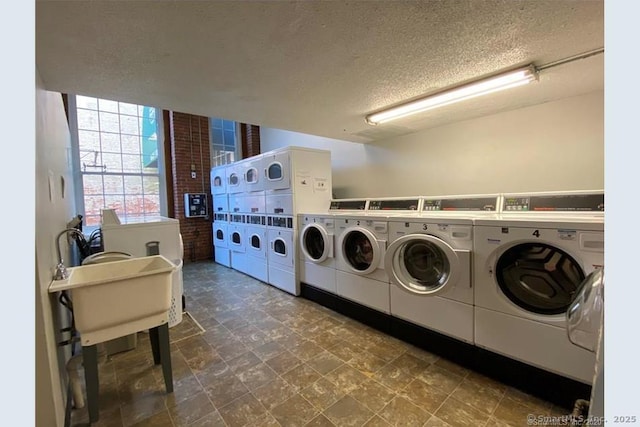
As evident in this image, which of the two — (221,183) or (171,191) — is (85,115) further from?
(221,183)

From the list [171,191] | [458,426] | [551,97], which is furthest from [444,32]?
[171,191]

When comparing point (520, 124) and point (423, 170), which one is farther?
point (423, 170)

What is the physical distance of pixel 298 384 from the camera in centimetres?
188

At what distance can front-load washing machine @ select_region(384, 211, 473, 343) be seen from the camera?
1973 mm

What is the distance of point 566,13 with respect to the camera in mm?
1303

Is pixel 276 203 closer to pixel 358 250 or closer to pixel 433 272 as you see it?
pixel 358 250

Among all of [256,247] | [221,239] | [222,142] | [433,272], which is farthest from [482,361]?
[222,142]

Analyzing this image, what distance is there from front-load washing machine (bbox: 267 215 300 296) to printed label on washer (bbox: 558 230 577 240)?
2.58 m

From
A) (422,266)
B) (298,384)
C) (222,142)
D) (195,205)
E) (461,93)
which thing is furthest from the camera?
(222,142)

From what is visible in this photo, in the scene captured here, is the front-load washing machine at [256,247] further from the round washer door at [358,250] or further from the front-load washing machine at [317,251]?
the round washer door at [358,250]

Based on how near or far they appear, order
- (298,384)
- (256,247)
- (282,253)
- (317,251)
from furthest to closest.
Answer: (256,247), (282,253), (317,251), (298,384)

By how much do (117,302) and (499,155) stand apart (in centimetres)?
364

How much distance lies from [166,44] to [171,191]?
4.63 metres

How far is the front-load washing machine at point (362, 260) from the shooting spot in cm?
254
